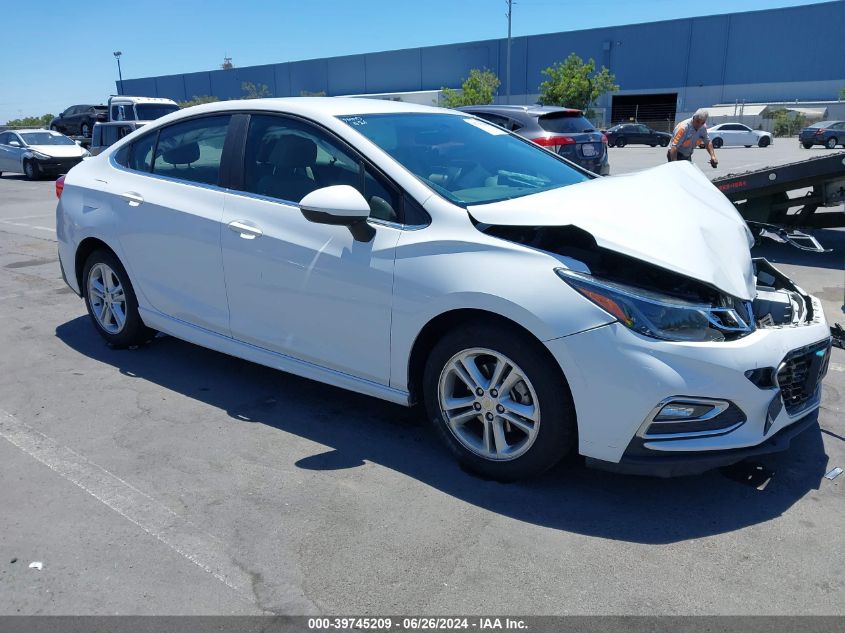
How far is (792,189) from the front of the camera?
8.42 metres

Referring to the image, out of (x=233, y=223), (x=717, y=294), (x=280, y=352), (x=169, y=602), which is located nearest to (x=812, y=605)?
(x=717, y=294)

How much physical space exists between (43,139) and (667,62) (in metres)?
53.0

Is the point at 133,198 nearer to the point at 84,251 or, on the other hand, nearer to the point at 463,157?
the point at 84,251

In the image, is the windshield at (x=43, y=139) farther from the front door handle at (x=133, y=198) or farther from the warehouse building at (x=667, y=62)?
the warehouse building at (x=667, y=62)

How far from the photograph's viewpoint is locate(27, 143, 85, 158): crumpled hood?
20.9 meters

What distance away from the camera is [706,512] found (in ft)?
10.4

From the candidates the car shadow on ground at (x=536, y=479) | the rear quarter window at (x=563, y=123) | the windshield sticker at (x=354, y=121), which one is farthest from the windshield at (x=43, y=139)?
the windshield sticker at (x=354, y=121)

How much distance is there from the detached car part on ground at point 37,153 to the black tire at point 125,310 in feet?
56.6

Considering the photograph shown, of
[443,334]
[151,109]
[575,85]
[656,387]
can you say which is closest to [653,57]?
[575,85]

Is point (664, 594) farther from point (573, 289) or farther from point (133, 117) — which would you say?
point (133, 117)

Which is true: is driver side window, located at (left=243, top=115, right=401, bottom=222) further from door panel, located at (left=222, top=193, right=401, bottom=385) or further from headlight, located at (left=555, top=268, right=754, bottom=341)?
headlight, located at (left=555, top=268, right=754, bottom=341)

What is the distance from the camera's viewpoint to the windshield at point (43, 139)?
21.5 metres

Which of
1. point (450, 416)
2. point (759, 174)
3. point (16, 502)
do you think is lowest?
point (16, 502)

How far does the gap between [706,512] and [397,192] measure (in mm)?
2052
